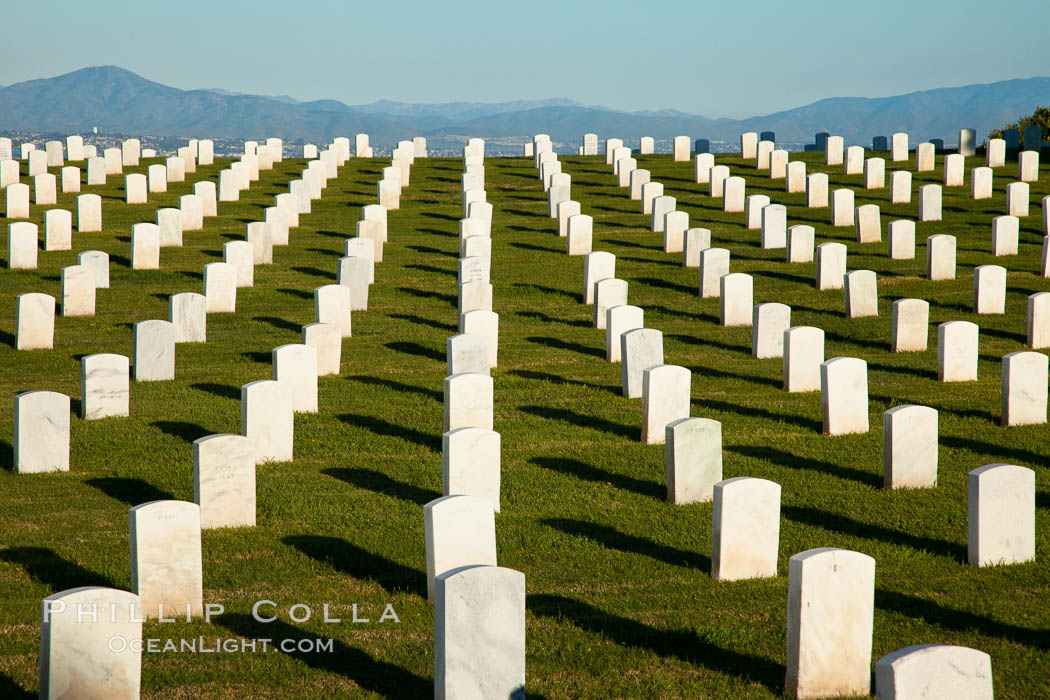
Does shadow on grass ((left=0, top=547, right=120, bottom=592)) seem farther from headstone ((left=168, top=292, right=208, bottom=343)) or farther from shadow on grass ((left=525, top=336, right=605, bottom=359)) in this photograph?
shadow on grass ((left=525, top=336, right=605, bottom=359))

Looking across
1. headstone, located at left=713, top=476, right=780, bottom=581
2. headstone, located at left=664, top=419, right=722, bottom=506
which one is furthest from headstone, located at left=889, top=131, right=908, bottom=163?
headstone, located at left=713, top=476, right=780, bottom=581

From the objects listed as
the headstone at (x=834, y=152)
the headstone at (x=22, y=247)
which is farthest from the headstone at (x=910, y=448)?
the headstone at (x=834, y=152)

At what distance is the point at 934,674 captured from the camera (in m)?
5.10

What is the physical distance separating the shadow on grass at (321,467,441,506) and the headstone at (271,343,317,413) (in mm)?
2138

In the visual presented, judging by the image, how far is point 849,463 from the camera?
11.0m

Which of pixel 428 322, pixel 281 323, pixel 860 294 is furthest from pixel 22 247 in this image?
pixel 860 294

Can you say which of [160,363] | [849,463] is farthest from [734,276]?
[160,363]

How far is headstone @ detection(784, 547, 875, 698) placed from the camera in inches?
243

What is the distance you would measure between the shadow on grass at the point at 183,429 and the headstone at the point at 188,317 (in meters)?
4.49

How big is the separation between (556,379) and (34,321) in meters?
7.67

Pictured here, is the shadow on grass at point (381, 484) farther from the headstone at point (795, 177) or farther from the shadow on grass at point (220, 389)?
the headstone at point (795, 177)

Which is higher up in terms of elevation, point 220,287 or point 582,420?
Answer: point 220,287

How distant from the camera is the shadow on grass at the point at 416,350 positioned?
16234 millimetres

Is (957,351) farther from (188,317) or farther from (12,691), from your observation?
(12,691)
